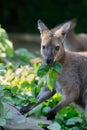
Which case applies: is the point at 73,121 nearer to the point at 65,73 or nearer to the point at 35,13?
the point at 65,73

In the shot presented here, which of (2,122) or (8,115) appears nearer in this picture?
(2,122)

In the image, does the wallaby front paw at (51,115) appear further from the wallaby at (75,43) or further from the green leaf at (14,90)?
the wallaby at (75,43)

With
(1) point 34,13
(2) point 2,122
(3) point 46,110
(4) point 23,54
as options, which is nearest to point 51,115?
(3) point 46,110

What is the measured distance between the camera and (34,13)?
1806cm

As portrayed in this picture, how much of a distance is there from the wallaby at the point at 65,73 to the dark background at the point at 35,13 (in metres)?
10.8

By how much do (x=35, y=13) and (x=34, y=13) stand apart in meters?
0.03

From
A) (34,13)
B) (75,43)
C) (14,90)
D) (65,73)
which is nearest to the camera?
(65,73)

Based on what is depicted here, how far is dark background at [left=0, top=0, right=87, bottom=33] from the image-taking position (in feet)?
58.7

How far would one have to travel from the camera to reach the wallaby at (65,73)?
6.67 metres

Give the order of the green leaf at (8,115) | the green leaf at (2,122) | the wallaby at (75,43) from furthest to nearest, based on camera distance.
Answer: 1. the wallaby at (75,43)
2. the green leaf at (8,115)
3. the green leaf at (2,122)

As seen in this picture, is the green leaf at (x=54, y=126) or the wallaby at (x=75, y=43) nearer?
the green leaf at (x=54, y=126)

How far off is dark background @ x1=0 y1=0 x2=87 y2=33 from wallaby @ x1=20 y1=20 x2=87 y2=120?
10.8 m

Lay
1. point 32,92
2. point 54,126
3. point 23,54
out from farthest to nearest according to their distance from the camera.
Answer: point 23,54, point 32,92, point 54,126

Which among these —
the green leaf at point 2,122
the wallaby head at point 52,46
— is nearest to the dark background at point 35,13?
the wallaby head at point 52,46
